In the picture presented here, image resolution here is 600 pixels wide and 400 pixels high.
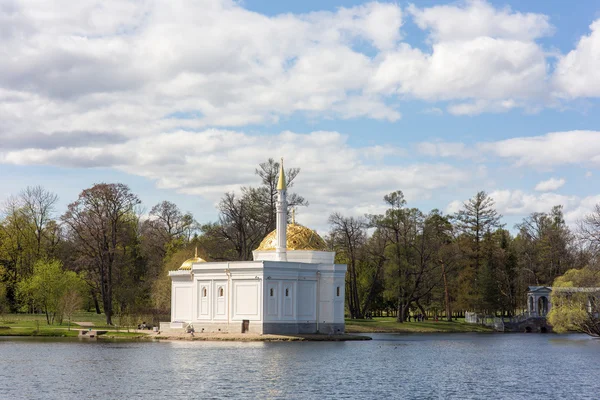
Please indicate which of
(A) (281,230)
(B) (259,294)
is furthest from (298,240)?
(B) (259,294)

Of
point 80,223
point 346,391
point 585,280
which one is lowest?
point 346,391

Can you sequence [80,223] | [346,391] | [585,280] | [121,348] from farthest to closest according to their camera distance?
[80,223] < [585,280] < [121,348] < [346,391]

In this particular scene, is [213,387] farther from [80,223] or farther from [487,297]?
[487,297]

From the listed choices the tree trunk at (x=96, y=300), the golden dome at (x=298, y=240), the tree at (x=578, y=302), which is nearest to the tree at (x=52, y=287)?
the tree trunk at (x=96, y=300)

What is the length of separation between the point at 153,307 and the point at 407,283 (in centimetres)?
2339

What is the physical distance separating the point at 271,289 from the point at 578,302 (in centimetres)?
2250

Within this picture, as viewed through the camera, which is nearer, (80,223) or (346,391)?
(346,391)

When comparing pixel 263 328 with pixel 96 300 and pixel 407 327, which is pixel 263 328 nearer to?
pixel 407 327

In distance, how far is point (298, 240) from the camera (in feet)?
223

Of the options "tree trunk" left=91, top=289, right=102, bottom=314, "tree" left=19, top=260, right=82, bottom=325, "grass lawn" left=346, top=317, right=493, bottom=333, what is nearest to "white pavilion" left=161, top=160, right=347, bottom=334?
"grass lawn" left=346, top=317, right=493, bottom=333

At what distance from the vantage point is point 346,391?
35.2m

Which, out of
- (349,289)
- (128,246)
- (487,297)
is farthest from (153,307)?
(487,297)

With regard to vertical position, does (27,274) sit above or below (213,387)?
above

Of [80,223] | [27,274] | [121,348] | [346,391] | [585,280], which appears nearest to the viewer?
[346,391]
